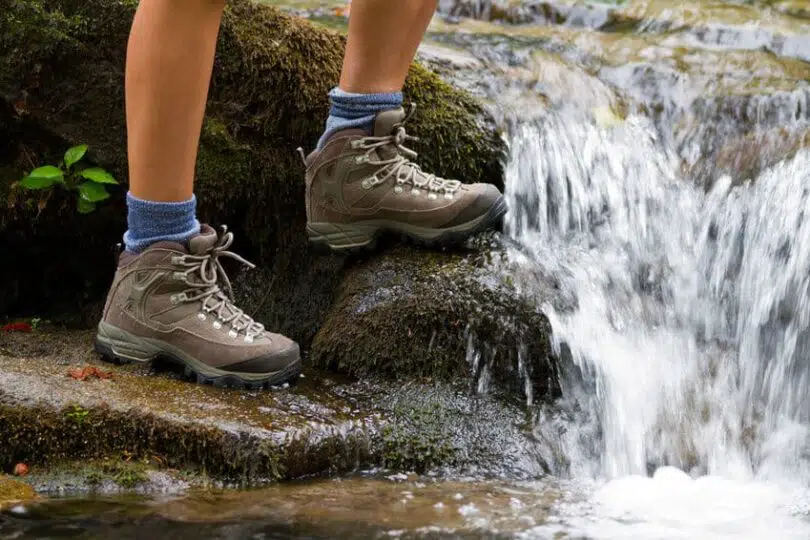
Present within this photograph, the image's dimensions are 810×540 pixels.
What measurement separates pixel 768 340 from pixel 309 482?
1737mm

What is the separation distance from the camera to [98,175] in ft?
11.6

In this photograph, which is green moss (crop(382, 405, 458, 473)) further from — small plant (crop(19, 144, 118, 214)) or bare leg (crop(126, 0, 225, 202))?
small plant (crop(19, 144, 118, 214))

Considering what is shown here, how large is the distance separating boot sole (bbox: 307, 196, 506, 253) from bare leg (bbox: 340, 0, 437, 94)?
1.59 feet

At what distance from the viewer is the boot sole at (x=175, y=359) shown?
2.81 m

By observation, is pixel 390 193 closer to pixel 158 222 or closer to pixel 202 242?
pixel 202 242

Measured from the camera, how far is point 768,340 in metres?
3.21

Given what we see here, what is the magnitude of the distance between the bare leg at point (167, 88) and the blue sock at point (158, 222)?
44mm

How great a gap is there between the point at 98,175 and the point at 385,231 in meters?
1.16

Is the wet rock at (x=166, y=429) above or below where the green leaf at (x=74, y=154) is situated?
below

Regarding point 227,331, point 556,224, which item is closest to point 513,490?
point 227,331

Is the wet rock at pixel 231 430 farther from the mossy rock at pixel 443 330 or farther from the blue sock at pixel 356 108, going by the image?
the blue sock at pixel 356 108

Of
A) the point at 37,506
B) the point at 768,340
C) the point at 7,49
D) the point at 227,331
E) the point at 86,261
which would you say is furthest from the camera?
the point at 86,261

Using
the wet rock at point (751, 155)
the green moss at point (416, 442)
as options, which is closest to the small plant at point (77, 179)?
the green moss at point (416, 442)

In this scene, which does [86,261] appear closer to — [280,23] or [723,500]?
[280,23]
